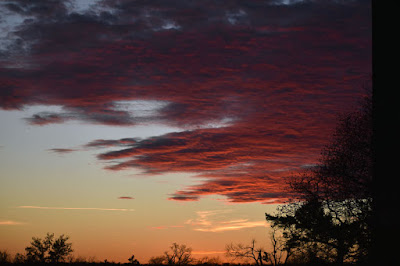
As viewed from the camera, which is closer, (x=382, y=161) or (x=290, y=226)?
(x=382, y=161)

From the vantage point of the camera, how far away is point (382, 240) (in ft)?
22.4

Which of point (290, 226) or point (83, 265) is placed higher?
point (290, 226)

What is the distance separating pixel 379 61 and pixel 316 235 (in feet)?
71.2

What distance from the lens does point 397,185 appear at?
6.74 m

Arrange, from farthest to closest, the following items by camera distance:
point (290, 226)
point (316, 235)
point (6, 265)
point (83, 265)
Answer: point (290, 226) → point (316, 235) → point (83, 265) → point (6, 265)

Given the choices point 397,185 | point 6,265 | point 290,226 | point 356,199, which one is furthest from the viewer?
point 290,226

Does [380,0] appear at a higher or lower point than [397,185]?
higher

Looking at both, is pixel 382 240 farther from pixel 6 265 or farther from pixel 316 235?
pixel 316 235

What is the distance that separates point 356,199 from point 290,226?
5471 millimetres

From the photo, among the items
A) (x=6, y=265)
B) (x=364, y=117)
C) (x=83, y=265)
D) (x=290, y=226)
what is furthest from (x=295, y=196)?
(x=6, y=265)

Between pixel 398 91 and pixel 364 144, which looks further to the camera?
pixel 364 144

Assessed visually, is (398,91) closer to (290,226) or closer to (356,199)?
(356,199)

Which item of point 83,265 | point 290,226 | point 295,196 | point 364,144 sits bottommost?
point 83,265

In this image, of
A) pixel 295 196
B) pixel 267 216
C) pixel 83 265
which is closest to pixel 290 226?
pixel 295 196
